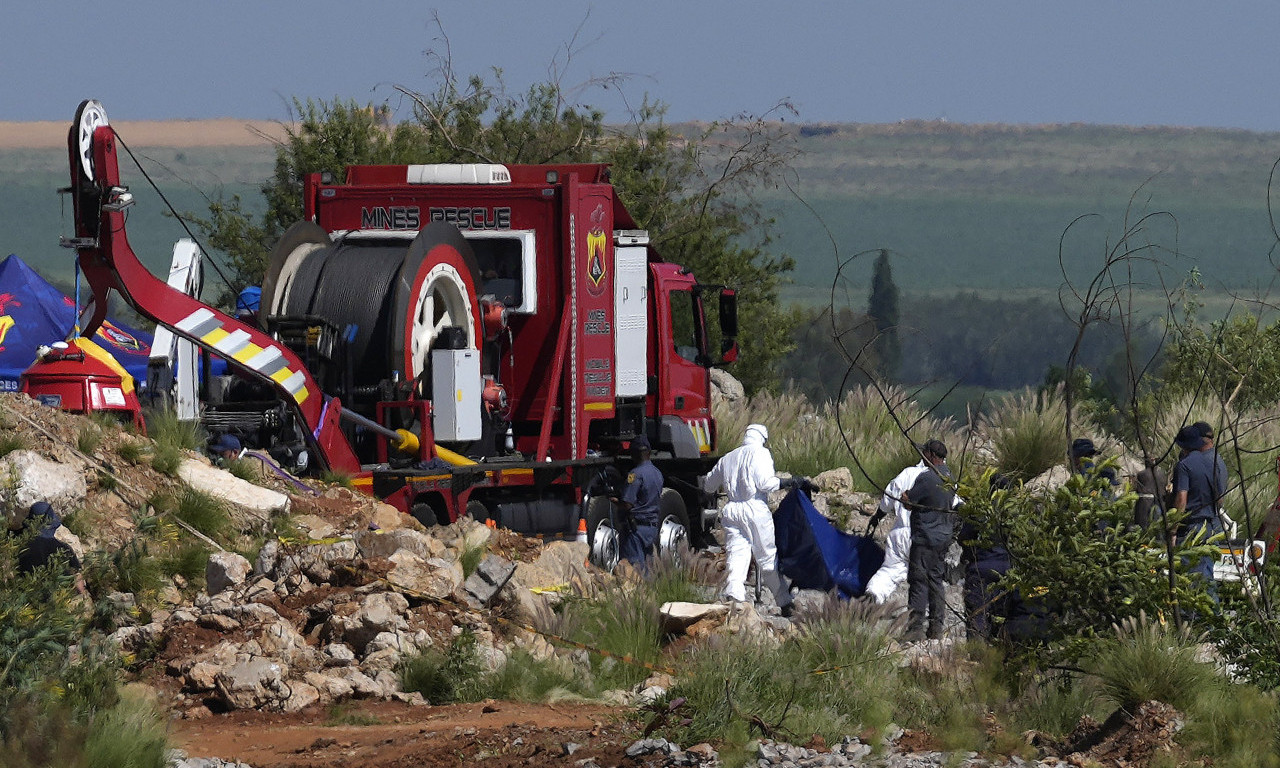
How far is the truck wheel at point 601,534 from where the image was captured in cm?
1480

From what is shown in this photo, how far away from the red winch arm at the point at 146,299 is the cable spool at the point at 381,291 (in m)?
0.79

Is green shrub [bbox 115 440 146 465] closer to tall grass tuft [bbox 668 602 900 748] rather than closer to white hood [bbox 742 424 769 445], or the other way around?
tall grass tuft [bbox 668 602 900 748]

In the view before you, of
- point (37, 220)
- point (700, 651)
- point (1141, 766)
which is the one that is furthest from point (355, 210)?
point (37, 220)

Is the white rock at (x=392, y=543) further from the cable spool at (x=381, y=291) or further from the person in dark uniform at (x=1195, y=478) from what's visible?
the person in dark uniform at (x=1195, y=478)

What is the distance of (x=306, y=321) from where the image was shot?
13.2 m

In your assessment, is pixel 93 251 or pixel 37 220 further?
pixel 37 220

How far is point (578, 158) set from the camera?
92.4 ft

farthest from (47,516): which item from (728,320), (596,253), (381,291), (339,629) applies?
(728,320)

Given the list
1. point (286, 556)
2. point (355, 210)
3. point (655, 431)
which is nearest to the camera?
point (286, 556)

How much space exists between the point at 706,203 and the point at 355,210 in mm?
13567

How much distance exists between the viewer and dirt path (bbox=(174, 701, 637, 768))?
741 centimetres

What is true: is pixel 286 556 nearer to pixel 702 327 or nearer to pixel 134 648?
pixel 134 648

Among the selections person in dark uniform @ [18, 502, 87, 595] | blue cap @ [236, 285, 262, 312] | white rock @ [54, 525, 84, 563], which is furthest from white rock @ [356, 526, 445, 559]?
blue cap @ [236, 285, 262, 312]

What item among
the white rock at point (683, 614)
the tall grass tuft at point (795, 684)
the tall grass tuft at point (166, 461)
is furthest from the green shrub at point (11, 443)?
the tall grass tuft at point (795, 684)
